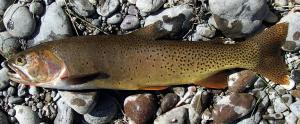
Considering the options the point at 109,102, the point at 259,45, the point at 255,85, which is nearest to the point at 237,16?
the point at 259,45

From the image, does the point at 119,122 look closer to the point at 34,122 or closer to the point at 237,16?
the point at 34,122

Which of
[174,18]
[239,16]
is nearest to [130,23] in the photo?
[174,18]

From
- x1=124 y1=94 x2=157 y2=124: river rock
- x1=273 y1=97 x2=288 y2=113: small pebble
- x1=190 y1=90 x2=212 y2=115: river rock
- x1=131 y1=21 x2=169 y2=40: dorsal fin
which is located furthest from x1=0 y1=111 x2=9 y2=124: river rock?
x1=273 y1=97 x2=288 y2=113: small pebble

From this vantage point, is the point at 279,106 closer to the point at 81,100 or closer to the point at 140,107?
the point at 140,107

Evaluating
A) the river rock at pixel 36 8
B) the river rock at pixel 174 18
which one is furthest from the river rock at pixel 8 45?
the river rock at pixel 174 18

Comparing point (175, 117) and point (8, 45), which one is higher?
point (8, 45)

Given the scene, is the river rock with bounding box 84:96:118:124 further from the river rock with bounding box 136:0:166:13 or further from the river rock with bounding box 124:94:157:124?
the river rock with bounding box 136:0:166:13

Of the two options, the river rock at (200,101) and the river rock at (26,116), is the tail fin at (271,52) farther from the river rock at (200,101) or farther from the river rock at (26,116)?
the river rock at (26,116)
